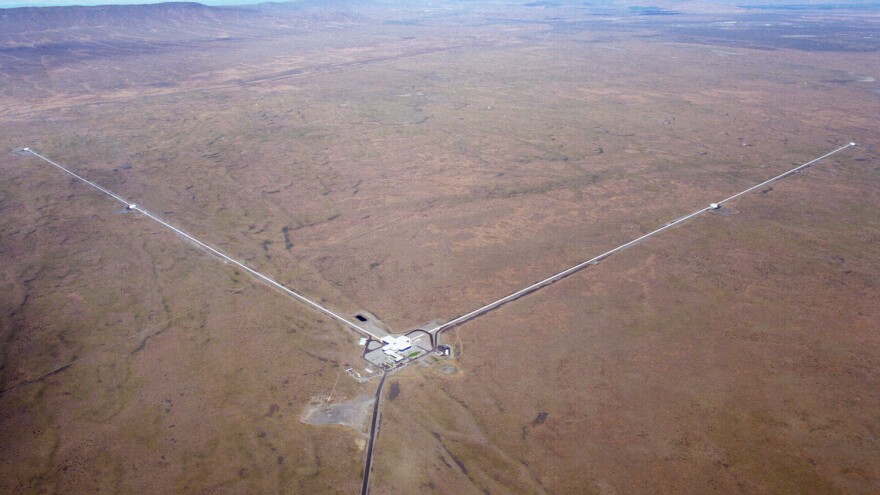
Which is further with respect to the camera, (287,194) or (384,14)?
(384,14)

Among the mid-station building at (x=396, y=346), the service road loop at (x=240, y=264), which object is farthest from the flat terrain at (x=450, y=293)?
the mid-station building at (x=396, y=346)

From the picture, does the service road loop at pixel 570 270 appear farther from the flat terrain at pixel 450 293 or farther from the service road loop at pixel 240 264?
the service road loop at pixel 240 264

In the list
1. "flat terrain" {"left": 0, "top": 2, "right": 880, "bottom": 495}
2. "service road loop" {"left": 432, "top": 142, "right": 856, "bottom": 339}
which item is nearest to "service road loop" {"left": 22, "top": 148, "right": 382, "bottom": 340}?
"flat terrain" {"left": 0, "top": 2, "right": 880, "bottom": 495}

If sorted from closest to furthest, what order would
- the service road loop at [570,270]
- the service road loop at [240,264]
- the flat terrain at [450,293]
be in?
1. the flat terrain at [450,293]
2. the service road loop at [240,264]
3. the service road loop at [570,270]

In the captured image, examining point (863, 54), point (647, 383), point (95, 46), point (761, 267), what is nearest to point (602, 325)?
point (647, 383)

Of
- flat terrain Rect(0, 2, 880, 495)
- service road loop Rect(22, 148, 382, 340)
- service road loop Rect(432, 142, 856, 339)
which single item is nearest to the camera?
flat terrain Rect(0, 2, 880, 495)

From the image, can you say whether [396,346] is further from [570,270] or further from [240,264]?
[240,264]

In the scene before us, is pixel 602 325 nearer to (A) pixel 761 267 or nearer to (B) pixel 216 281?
(A) pixel 761 267

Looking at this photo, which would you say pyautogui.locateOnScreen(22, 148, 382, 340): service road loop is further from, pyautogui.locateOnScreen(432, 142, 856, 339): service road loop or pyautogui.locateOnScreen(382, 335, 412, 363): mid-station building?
pyautogui.locateOnScreen(432, 142, 856, 339): service road loop

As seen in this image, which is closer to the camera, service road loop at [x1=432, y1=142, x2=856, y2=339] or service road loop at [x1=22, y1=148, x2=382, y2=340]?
service road loop at [x1=22, y1=148, x2=382, y2=340]
